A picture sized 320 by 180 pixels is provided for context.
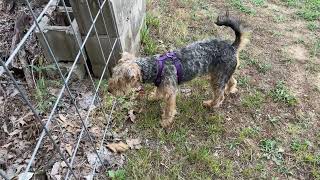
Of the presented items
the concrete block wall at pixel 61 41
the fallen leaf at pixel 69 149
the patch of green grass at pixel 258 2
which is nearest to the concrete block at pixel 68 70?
the concrete block wall at pixel 61 41

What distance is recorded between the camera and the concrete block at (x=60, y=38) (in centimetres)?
388

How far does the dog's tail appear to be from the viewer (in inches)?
140

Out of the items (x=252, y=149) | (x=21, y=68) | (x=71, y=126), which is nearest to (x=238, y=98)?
(x=252, y=149)

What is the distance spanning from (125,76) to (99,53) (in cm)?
80

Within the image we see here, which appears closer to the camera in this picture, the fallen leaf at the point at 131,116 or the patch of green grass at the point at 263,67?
the fallen leaf at the point at 131,116

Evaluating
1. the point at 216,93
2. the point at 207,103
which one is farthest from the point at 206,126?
the point at 216,93

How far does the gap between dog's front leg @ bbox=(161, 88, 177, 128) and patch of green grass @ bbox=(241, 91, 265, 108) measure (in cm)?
104

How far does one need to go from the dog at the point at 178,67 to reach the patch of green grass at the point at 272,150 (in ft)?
2.61

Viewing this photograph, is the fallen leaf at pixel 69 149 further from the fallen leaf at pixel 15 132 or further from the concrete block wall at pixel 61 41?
the concrete block wall at pixel 61 41

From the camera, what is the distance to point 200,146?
3.82 m

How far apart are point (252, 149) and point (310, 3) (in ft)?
12.8

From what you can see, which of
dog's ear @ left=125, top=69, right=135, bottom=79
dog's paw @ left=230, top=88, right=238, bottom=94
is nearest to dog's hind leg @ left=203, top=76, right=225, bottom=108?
dog's paw @ left=230, top=88, right=238, bottom=94

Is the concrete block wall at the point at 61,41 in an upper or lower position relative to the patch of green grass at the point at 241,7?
upper

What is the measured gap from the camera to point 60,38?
396 cm
